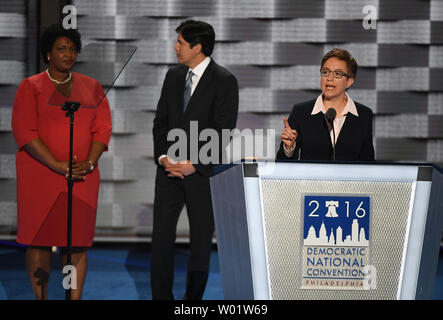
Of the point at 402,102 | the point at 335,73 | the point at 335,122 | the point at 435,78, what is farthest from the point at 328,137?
the point at 435,78

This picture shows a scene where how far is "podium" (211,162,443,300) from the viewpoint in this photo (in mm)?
1924

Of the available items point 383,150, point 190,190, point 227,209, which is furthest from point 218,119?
point 383,150

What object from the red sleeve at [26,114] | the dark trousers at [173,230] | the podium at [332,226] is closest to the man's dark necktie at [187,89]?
the dark trousers at [173,230]

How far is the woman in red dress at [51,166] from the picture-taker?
10.4 ft

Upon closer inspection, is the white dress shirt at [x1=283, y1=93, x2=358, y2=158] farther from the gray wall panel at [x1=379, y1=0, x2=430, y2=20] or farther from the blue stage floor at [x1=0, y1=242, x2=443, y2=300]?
the gray wall panel at [x1=379, y1=0, x2=430, y2=20]

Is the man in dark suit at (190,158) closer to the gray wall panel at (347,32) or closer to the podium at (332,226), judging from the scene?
the podium at (332,226)

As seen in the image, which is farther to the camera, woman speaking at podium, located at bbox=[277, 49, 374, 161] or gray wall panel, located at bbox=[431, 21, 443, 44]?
gray wall panel, located at bbox=[431, 21, 443, 44]

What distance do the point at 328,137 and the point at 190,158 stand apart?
0.75m

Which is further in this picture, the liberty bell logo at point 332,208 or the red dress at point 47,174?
the red dress at point 47,174

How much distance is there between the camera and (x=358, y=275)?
1.95 m

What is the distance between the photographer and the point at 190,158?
3.28 metres

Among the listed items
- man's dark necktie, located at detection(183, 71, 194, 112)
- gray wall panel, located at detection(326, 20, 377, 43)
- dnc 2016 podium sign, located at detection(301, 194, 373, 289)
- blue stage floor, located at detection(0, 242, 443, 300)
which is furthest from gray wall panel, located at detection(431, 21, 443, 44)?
dnc 2016 podium sign, located at detection(301, 194, 373, 289)

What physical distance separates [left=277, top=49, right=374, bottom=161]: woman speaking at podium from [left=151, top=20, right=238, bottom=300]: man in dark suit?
53cm

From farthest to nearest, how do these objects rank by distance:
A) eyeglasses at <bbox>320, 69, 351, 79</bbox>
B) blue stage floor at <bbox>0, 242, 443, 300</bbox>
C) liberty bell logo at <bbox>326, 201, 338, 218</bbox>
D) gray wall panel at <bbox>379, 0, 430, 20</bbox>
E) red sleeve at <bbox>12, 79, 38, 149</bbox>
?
→ gray wall panel at <bbox>379, 0, 430, 20</bbox> → blue stage floor at <bbox>0, 242, 443, 300</bbox> → red sleeve at <bbox>12, 79, 38, 149</bbox> → eyeglasses at <bbox>320, 69, 351, 79</bbox> → liberty bell logo at <bbox>326, 201, 338, 218</bbox>
